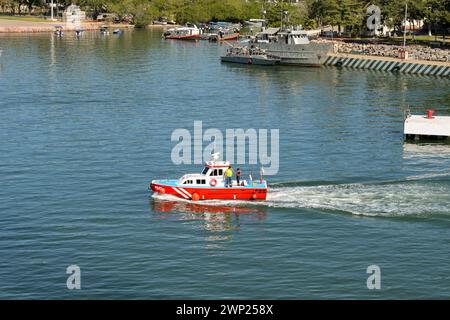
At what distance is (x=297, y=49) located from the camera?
173500 millimetres

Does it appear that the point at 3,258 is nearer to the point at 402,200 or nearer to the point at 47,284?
the point at 47,284

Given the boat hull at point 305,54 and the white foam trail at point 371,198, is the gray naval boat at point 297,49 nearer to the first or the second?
the boat hull at point 305,54

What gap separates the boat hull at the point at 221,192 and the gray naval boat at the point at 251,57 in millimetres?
106457

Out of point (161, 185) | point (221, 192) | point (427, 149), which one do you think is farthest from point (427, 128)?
point (161, 185)

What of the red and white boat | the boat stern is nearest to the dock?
the red and white boat

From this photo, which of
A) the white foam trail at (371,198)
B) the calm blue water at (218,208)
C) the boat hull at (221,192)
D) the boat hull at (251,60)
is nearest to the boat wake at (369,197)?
the white foam trail at (371,198)

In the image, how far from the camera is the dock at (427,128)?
310ft

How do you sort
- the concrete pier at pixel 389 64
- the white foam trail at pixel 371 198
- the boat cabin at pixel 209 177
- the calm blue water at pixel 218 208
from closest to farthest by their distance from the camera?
the calm blue water at pixel 218 208, the white foam trail at pixel 371 198, the boat cabin at pixel 209 177, the concrete pier at pixel 389 64

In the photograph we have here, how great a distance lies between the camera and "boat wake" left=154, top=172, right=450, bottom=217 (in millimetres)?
67906

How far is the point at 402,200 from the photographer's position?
231 ft

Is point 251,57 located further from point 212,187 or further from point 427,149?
point 212,187
